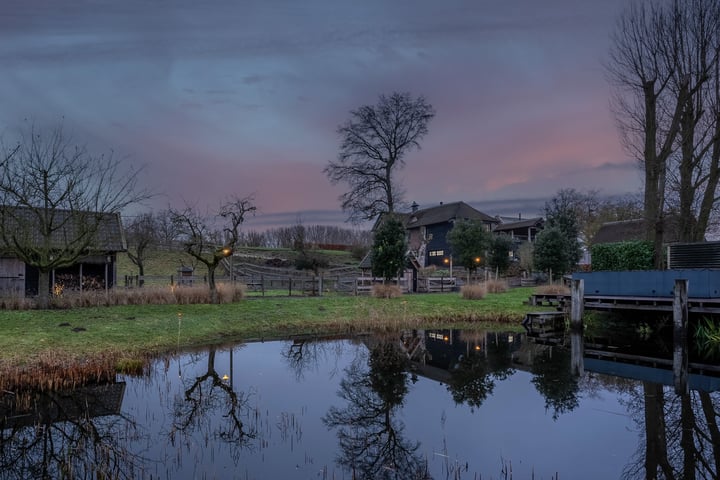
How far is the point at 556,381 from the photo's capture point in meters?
11.3

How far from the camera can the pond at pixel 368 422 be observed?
254 inches

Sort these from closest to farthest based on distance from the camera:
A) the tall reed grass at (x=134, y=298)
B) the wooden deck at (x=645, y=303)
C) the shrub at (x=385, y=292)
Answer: the wooden deck at (x=645, y=303) → the tall reed grass at (x=134, y=298) → the shrub at (x=385, y=292)

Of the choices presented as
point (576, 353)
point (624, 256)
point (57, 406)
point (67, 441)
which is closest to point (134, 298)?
point (57, 406)

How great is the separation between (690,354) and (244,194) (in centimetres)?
1855

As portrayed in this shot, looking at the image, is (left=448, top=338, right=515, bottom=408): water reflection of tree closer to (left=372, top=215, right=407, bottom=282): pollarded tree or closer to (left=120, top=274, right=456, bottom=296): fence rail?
(left=372, top=215, right=407, bottom=282): pollarded tree

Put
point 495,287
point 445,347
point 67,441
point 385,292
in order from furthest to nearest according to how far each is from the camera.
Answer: point 495,287 → point 385,292 → point 445,347 → point 67,441

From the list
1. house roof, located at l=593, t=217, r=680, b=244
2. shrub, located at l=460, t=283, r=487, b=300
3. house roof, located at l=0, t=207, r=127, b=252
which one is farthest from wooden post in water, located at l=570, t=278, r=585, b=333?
house roof, located at l=593, t=217, r=680, b=244

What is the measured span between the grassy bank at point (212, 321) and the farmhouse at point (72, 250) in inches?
141

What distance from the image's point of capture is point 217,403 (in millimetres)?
9305

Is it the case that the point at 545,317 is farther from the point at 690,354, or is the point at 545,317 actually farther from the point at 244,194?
the point at 244,194

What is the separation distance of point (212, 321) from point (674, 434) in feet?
45.1

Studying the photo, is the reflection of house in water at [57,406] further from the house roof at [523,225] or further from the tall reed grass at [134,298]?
the house roof at [523,225]

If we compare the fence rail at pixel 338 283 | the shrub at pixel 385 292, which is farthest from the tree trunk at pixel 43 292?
the shrub at pixel 385 292

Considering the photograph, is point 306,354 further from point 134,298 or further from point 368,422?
point 134,298
